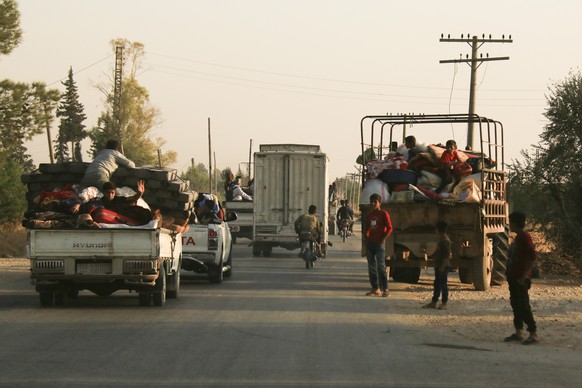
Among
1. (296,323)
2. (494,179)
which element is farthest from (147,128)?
(296,323)

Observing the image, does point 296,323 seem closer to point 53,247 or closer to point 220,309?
point 220,309

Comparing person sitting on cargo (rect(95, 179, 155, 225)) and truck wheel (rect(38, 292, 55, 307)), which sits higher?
person sitting on cargo (rect(95, 179, 155, 225))

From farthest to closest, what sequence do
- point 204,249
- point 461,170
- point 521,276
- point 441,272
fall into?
point 204,249 < point 461,170 < point 441,272 < point 521,276

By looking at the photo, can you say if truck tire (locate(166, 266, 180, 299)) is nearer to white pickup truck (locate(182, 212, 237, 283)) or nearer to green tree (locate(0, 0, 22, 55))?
white pickup truck (locate(182, 212, 237, 283))

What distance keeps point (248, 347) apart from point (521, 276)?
357 cm

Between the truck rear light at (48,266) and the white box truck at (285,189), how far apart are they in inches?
732

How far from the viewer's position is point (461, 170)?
68.7 ft

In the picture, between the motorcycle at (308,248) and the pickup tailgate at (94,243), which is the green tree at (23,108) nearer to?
the motorcycle at (308,248)

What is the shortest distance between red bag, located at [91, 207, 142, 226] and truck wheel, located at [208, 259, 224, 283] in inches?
225

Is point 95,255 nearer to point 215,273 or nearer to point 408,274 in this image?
point 215,273

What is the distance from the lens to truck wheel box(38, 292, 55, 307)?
53.9 feet

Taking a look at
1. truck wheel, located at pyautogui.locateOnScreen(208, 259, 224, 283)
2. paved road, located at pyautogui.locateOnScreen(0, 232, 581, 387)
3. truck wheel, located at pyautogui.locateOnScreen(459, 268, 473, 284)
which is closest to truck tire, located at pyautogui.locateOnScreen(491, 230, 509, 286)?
truck wheel, located at pyautogui.locateOnScreen(459, 268, 473, 284)

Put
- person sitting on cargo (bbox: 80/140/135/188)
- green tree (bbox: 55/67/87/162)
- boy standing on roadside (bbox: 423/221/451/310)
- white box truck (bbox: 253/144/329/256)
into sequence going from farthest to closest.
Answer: green tree (bbox: 55/67/87/162)
white box truck (bbox: 253/144/329/256)
person sitting on cargo (bbox: 80/140/135/188)
boy standing on roadside (bbox: 423/221/451/310)

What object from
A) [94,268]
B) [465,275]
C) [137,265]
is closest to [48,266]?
[94,268]
